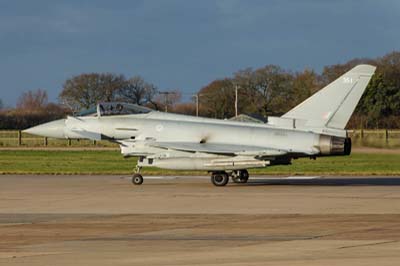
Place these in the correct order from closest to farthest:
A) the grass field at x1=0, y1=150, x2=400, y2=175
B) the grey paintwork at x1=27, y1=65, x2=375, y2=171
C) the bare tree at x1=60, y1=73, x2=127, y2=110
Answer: the grey paintwork at x1=27, y1=65, x2=375, y2=171, the grass field at x1=0, y1=150, x2=400, y2=175, the bare tree at x1=60, y1=73, x2=127, y2=110

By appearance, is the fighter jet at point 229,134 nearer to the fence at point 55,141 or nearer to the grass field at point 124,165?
the grass field at point 124,165

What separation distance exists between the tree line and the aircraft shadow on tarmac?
42.0 m

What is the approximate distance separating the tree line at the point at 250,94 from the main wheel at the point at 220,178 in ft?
152

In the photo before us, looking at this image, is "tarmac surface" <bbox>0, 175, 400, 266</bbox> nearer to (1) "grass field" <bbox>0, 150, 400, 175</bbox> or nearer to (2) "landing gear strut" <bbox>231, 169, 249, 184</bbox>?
(2) "landing gear strut" <bbox>231, 169, 249, 184</bbox>

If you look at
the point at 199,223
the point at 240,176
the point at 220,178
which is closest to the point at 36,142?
the point at 240,176

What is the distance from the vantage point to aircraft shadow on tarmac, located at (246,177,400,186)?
1196 inches

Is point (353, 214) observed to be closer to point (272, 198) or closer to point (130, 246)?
point (272, 198)

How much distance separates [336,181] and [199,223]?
14002 millimetres

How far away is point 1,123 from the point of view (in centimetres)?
9325

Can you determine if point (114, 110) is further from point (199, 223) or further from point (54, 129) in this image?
point (199, 223)

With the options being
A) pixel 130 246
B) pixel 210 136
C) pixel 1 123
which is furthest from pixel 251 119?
pixel 1 123

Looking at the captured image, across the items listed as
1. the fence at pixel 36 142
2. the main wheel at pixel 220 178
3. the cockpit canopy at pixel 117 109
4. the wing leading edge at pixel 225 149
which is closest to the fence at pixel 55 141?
the fence at pixel 36 142

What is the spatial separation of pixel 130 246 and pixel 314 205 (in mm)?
8372

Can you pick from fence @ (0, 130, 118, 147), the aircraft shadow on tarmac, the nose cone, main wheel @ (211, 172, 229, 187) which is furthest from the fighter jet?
fence @ (0, 130, 118, 147)
